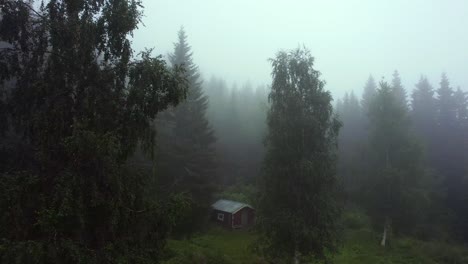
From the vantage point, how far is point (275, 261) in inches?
923

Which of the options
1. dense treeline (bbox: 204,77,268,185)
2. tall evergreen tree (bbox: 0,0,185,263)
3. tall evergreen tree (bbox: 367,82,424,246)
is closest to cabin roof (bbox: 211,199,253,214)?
dense treeline (bbox: 204,77,268,185)

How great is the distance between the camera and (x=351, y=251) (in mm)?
29422

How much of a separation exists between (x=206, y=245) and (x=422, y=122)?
3676cm

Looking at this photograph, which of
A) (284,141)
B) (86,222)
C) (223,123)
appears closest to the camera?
(86,222)

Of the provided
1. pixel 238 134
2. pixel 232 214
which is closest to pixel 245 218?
pixel 232 214

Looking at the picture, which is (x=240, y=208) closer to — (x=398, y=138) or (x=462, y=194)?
(x=398, y=138)

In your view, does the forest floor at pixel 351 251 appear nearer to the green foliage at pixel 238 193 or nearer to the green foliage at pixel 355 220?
the green foliage at pixel 355 220

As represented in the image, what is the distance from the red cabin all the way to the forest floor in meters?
3.84

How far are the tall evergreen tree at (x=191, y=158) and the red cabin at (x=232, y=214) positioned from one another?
5852 millimetres

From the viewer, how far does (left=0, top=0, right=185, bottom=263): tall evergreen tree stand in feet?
29.7

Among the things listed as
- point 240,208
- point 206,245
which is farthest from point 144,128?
point 240,208

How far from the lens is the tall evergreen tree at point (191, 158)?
102 feet

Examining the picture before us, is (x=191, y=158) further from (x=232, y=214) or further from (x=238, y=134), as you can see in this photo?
(x=238, y=134)

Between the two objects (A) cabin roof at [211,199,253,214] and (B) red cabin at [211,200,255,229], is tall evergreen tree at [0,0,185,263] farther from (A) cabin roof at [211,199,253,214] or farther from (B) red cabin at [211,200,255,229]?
(A) cabin roof at [211,199,253,214]
